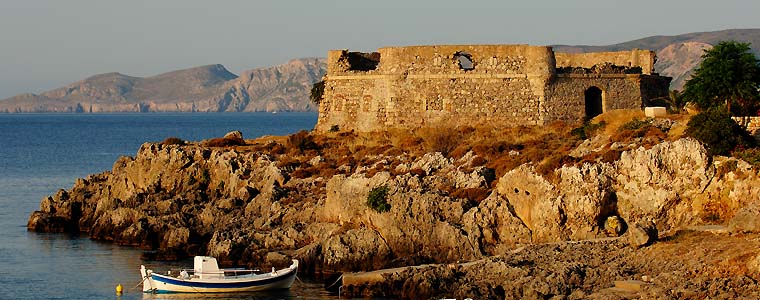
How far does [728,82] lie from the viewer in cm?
5406

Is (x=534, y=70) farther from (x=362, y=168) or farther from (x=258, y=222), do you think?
(x=258, y=222)

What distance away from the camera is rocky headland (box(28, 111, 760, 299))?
4078 cm

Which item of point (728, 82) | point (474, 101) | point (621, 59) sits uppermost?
point (621, 59)

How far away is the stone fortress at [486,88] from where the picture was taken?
59.5 metres

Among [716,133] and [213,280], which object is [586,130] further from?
[213,280]

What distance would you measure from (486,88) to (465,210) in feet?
41.9

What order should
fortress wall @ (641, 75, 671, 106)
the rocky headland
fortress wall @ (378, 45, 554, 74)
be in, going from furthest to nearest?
fortress wall @ (641, 75, 671, 106), fortress wall @ (378, 45, 554, 74), the rocky headland

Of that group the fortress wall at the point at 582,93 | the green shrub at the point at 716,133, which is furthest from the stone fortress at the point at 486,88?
the green shrub at the point at 716,133

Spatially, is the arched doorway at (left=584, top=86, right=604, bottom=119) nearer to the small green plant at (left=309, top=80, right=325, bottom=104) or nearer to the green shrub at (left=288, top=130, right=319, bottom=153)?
the green shrub at (left=288, top=130, right=319, bottom=153)

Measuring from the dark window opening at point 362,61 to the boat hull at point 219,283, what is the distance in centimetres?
1966

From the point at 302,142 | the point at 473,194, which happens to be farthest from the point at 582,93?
the point at 473,194

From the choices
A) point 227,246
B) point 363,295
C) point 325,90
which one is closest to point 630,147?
point 363,295

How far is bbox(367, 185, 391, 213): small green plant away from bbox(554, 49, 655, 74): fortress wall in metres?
17.6

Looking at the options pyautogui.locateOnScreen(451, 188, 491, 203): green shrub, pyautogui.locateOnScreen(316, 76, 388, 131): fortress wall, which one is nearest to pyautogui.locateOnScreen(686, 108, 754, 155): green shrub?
pyautogui.locateOnScreen(451, 188, 491, 203): green shrub
